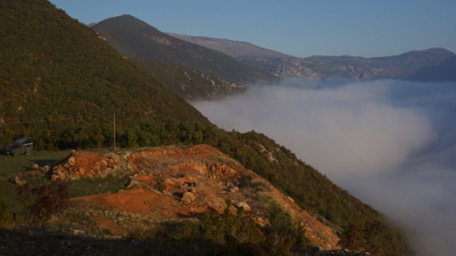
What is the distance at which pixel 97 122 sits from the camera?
43.5 meters

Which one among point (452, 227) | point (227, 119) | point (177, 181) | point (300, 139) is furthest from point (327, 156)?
point (177, 181)

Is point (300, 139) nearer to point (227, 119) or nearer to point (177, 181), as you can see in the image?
point (227, 119)

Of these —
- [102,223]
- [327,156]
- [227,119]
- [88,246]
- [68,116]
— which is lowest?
[327,156]

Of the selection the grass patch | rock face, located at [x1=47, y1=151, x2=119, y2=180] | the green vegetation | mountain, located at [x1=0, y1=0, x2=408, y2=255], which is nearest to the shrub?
mountain, located at [x1=0, y1=0, x2=408, y2=255]

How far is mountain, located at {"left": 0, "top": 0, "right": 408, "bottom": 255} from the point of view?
1934 centimetres

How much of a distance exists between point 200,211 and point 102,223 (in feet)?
16.7

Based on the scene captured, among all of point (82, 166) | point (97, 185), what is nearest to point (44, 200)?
point (97, 185)

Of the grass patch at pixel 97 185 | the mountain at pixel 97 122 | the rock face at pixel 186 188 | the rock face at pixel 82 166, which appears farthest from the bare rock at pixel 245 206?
the rock face at pixel 82 166

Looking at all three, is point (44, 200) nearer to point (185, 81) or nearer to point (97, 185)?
point (97, 185)

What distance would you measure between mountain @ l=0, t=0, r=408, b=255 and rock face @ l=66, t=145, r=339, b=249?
0.55 m

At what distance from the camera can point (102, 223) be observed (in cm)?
1480

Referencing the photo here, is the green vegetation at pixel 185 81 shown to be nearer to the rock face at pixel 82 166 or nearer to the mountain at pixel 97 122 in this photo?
the mountain at pixel 97 122

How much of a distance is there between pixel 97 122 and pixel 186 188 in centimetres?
2575

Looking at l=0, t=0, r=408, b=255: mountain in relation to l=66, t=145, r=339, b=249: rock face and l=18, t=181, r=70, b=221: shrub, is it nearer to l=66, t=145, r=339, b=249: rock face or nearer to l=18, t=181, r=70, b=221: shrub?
l=18, t=181, r=70, b=221: shrub
